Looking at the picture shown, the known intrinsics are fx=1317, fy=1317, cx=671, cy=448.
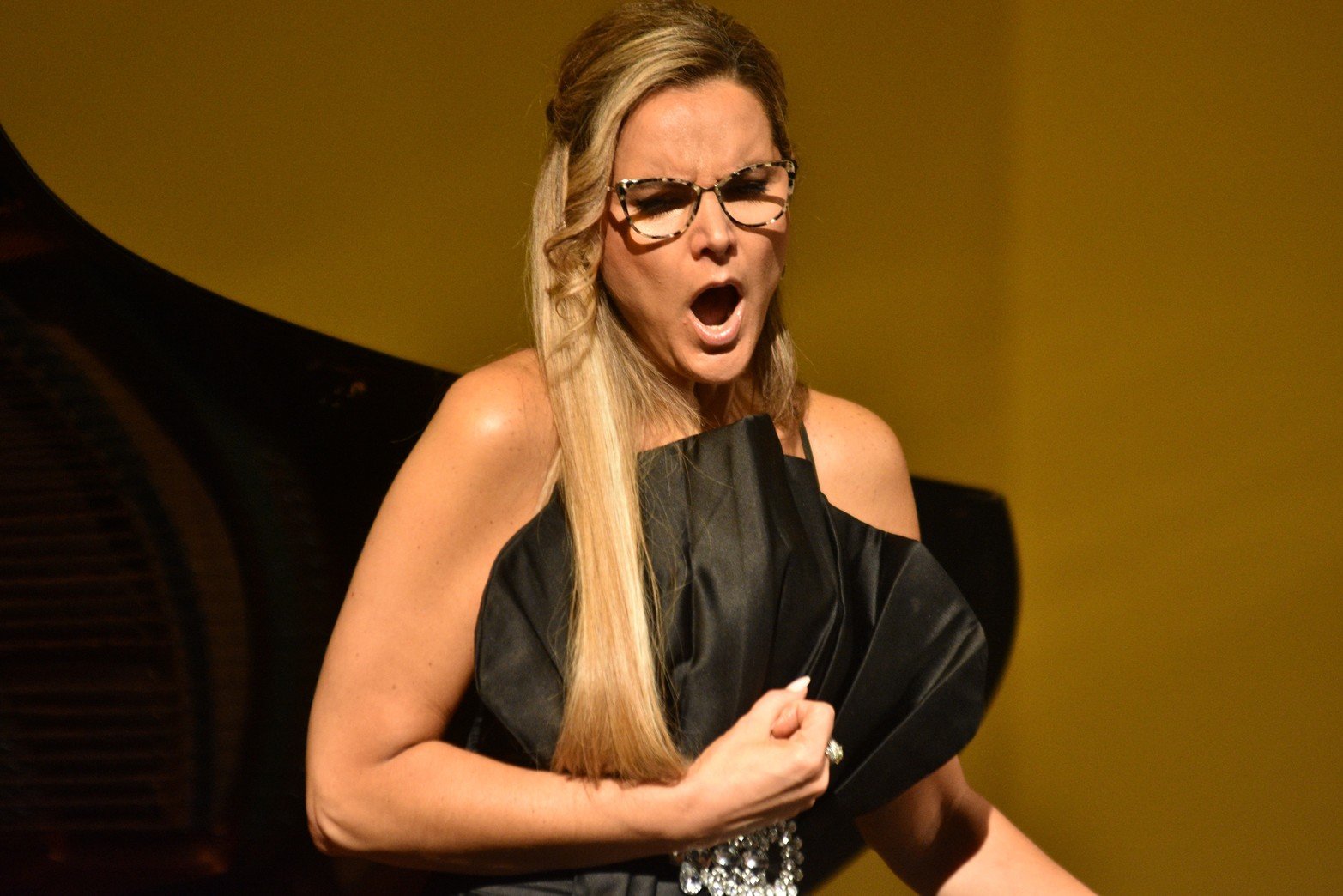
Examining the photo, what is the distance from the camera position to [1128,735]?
70.1 inches

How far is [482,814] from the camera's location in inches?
40.3

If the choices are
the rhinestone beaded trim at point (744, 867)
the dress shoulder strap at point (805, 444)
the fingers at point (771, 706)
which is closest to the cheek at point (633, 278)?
the dress shoulder strap at point (805, 444)

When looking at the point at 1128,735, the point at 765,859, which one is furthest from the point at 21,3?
the point at 1128,735

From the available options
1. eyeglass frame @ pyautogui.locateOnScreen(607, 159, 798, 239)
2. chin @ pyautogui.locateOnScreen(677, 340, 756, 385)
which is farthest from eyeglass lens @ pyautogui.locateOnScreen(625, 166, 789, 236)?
chin @ pyautogui.locateOnScreen(677, 340, 756, 385)

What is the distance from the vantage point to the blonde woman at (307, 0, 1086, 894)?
103 cm

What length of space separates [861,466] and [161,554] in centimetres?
73

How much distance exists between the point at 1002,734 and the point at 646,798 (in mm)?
932

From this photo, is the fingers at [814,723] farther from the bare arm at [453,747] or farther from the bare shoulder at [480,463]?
the bare shoulder at [480,463]

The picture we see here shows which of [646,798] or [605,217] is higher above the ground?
[605,217]

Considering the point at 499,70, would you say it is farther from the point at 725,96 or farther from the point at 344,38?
the point at 725,96

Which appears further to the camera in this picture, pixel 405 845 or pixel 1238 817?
pixel 1238 817

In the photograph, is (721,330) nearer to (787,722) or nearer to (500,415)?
(500,415)

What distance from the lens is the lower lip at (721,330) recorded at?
3.72ft

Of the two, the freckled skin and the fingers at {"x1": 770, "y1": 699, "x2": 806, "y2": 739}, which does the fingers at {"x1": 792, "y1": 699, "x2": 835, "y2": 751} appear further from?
the freckled skin
